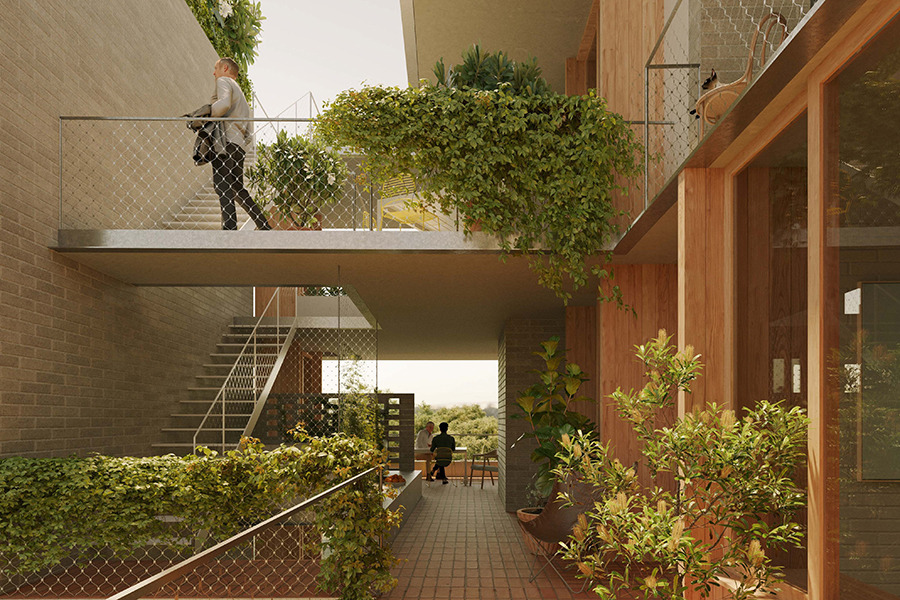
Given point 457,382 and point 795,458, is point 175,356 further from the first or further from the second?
point 457,382

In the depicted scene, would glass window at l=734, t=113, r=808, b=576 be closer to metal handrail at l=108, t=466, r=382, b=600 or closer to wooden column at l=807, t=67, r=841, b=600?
wooden column at l=807, t=67, r=841, b=600

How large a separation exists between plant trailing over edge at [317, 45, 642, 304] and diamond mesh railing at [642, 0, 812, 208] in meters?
0.39

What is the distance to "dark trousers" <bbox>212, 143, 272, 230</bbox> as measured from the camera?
6684 millimetres

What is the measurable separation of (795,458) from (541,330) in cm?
795

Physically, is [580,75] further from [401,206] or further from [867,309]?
[867,309]

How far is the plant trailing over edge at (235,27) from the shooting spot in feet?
39.4

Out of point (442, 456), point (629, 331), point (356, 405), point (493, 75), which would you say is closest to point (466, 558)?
point (629, 331)

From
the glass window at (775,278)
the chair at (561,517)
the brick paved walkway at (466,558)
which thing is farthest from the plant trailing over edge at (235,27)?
the glass window at (775,278)

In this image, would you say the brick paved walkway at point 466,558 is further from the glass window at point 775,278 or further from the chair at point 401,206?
the chair at point 401,206

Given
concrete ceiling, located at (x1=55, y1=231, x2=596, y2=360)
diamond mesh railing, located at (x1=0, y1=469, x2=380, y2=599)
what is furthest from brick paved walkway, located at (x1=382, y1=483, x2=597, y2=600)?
concrete ceiling, located at (x1=55, y1=231, x2=596, y2=360)

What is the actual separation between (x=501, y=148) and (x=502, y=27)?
4177 mm

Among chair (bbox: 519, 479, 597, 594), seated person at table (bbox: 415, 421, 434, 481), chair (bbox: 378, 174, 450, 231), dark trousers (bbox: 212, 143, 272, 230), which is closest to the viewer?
chair (bbox: 519, 479, 597, 594)

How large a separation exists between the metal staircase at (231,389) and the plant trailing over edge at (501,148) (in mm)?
3912

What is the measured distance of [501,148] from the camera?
5590mm
